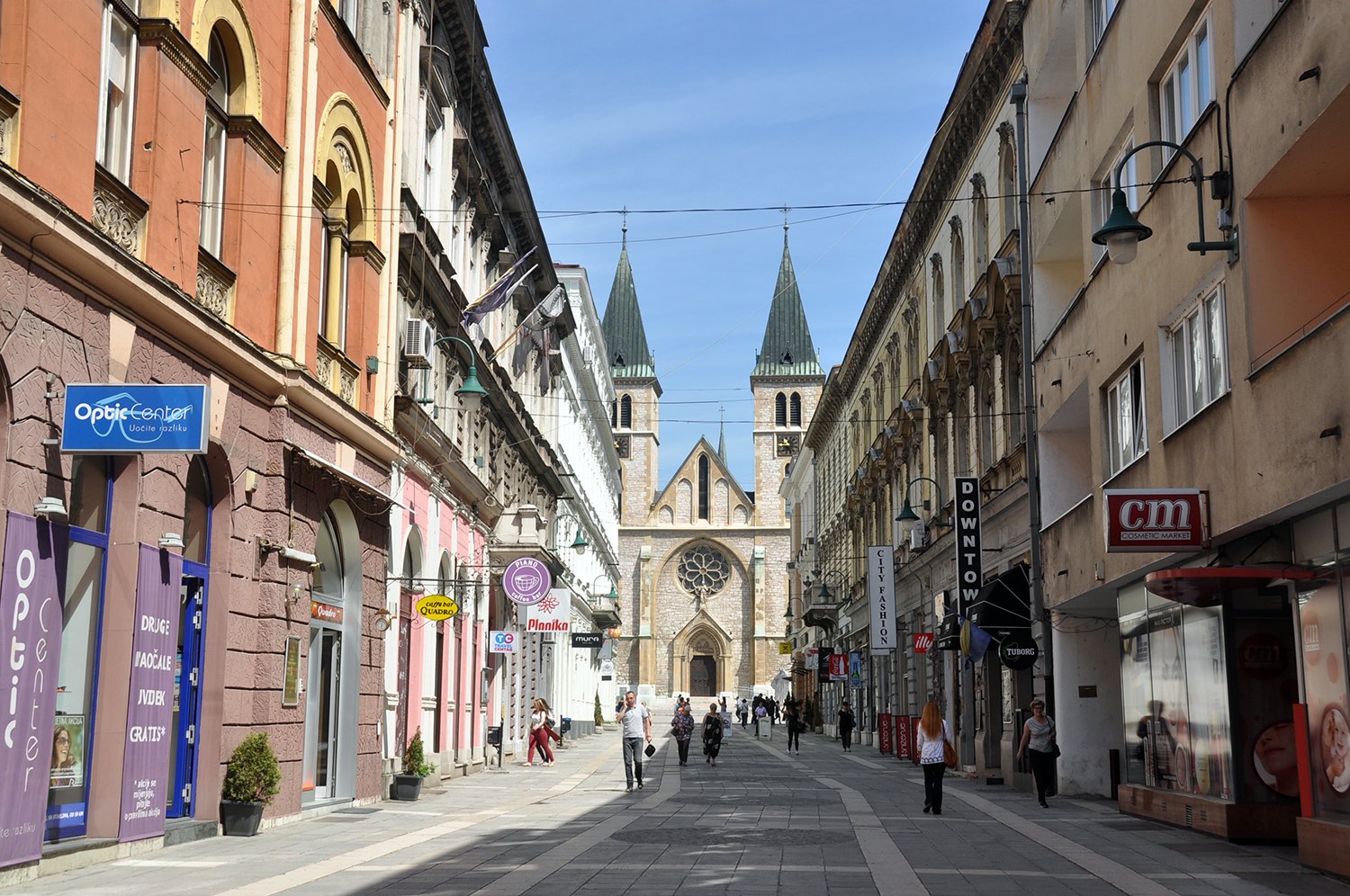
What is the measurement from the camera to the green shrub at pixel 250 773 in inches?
619

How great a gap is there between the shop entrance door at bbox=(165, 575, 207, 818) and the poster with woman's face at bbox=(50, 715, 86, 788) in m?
2.26

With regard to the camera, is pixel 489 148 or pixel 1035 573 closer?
pixel 1035 573

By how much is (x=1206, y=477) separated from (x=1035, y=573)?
9.12 metres

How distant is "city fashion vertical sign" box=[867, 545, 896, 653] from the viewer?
135 feet

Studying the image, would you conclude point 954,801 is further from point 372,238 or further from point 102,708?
point 102,708

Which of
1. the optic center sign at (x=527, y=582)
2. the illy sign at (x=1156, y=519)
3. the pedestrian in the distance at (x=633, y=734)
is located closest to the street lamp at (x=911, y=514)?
the optic center sign at (x=527, y=582)

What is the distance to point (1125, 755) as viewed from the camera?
802 inches

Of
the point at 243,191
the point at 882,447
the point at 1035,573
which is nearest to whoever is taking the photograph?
the point at 243,191

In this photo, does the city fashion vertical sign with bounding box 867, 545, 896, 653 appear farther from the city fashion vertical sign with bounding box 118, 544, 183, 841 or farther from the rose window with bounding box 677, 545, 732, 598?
the rose window with bounding box 677, 545, 732, 598

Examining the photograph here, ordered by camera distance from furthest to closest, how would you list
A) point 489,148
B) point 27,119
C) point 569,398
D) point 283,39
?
point 569,398, point 489,148, point 283,39, point 27,119

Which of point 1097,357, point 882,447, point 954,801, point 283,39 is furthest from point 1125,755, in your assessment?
point 882,447

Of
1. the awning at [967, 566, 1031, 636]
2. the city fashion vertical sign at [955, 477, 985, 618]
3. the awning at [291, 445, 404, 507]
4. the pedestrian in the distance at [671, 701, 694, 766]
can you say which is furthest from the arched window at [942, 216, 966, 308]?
the awning at [291, 445, 404, 507]

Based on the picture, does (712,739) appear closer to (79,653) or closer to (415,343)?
(415,343)

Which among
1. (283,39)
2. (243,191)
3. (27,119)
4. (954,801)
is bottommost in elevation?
(954,801)
